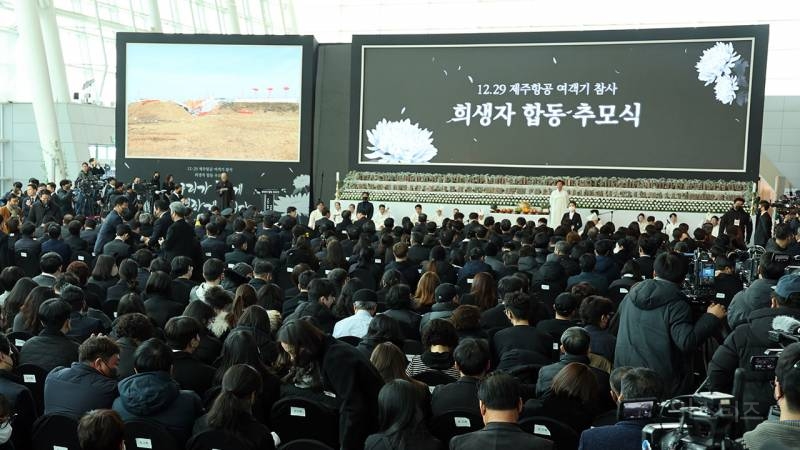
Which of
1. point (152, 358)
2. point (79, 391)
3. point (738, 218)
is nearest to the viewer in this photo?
point (152, 358)

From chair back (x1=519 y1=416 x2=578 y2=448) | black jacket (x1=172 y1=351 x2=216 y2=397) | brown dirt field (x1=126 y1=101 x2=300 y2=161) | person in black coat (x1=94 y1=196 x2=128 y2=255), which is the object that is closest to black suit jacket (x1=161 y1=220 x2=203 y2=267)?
person in black coat (x1=94 y1=196 x2=128 y2=255)

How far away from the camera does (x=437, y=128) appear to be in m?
20.4

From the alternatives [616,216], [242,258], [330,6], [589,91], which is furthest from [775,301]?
[330,6]

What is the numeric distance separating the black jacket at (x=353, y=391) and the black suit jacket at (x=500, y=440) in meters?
0.80

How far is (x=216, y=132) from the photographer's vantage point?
2203 centimetres

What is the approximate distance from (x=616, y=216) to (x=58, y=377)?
15610 mm

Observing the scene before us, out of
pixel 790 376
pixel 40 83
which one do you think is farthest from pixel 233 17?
→ pixel 790 376

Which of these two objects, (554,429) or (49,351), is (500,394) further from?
(49,351)

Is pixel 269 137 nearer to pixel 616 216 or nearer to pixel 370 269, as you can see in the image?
pixel 616 216

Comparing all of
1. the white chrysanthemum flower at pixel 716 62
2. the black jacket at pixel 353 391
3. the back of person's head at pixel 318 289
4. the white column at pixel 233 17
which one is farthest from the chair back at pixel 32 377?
the white column at pixel 233 17

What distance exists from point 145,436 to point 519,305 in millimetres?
2554

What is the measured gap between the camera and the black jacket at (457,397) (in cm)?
404

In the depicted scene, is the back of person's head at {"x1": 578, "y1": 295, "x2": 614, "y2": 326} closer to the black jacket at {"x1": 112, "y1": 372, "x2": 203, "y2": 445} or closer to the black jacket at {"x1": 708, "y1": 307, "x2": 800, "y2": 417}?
the black jacket at {"x1": 708, "y1": 307, "x2": 800, "y2": 417}

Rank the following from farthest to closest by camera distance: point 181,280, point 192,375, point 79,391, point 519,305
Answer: point 181,280
point 519,305
point 192,375
point 79,391
